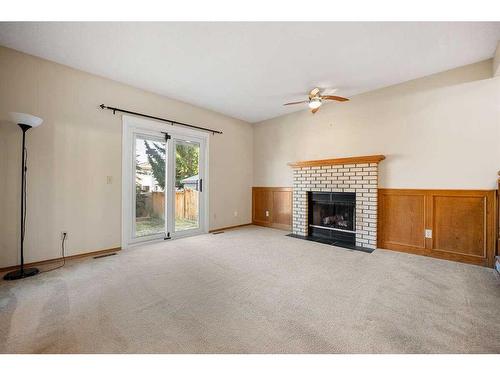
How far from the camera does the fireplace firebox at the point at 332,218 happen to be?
407 cm

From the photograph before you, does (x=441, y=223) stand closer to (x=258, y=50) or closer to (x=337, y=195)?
(x=337, y=195)

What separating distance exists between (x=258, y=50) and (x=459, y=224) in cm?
358

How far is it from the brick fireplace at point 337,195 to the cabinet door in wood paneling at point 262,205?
862mm

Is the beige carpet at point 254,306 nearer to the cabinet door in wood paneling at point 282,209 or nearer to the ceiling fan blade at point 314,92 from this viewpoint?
the cabinet door in wood paneling at point 282,209

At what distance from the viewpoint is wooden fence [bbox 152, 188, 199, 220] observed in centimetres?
405

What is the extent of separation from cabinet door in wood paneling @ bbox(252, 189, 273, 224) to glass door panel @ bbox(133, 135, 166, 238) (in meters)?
2.45

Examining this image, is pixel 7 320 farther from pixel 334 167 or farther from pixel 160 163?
pixel 334 167

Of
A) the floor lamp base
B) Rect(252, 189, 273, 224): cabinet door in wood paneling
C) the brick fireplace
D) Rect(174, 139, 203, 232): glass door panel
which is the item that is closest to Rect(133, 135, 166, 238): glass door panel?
Rect(174, 139, 203, 232): glass door panel

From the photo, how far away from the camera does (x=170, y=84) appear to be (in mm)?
3605

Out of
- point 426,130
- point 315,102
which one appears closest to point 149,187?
point 315,102

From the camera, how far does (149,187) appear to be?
394cm

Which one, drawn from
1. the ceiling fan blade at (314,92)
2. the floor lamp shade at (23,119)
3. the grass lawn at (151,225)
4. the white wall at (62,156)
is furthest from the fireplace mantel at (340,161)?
the floor lamp shade at (23,119)
